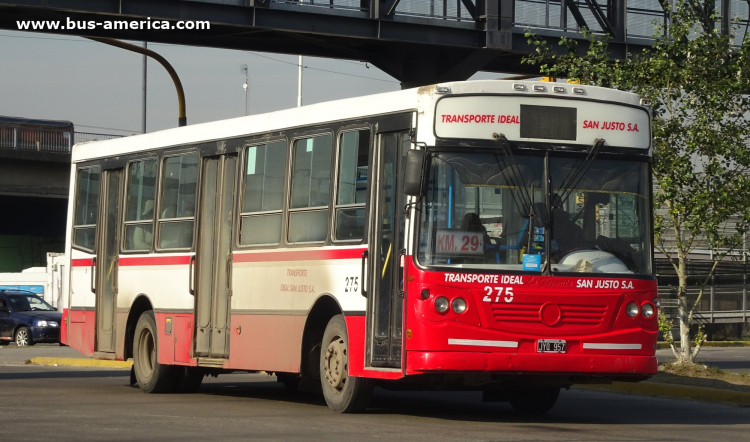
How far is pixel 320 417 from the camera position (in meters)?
12.5

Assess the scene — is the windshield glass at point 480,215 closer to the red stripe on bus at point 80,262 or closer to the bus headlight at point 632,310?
the bus headlight at point 632,310

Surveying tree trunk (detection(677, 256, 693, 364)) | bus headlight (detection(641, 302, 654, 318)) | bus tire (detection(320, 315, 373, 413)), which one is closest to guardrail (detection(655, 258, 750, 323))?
tree trunk (detection(677, 256, 693, 364))

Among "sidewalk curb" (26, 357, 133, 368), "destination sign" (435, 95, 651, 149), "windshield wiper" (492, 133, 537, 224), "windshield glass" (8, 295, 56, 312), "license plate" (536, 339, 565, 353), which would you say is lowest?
"sidewalk curb" (26, 357, 133, 368)

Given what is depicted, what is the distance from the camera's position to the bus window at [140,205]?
16750 mm

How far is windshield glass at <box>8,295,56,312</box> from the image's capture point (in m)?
35.2

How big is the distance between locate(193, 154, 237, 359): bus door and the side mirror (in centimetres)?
389

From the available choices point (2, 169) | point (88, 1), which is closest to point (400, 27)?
point (88, 1)

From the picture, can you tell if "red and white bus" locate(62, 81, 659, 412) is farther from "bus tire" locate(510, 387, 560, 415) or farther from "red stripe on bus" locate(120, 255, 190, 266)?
"red stripe on bus" locate(120, 255, 190, 266)

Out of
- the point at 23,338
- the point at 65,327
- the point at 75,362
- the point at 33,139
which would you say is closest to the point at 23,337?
the point at 23,338

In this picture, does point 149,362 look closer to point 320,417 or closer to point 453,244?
point 320,417

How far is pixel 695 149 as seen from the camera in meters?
18.7

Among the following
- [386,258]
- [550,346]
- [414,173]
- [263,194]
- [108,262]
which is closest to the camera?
[414,173]

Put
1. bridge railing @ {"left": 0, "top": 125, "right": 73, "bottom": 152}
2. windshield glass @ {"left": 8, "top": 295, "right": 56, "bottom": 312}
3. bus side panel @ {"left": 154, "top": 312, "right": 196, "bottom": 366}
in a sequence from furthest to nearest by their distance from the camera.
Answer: bridge railing @ {"left": 0, "top": 125, "right": 73, "bottom": 152}, windshield glass @ {"left": 8, "top": 295, "right": 56, "bottom": 312}, bus side panel @ {"left": 154, "top": 312, "right": 196, "bottom": 366}

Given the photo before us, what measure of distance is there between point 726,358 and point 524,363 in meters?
16.8
